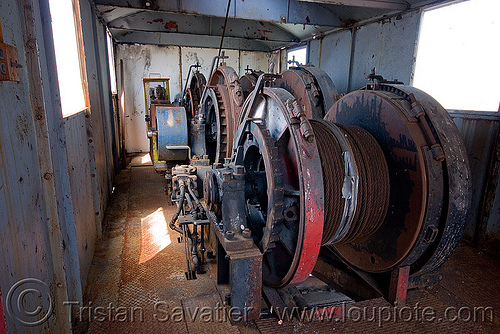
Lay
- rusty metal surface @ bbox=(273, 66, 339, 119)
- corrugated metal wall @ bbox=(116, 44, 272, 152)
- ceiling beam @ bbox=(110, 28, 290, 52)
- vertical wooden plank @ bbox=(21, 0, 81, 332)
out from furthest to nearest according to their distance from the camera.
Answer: corrugated metal wall @ bbox=(116, 44, 272, 152)
ceiling beam @ bbox=(110, 28, 290, 52)
rusty metal surface @ bbox=(273, 66, 339, 119)
vertical wooden plank @ bbox=(21, 0, 81, 332)

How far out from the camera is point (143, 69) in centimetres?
848

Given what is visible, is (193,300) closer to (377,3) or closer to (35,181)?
(35,181)

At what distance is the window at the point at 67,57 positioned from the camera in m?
2.57

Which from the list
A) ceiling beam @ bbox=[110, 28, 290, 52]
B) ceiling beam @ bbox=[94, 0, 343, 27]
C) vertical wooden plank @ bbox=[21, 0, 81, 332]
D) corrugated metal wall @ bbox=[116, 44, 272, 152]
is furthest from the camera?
corrugated metal wall @ bbox=[116, 44, 272, 152]

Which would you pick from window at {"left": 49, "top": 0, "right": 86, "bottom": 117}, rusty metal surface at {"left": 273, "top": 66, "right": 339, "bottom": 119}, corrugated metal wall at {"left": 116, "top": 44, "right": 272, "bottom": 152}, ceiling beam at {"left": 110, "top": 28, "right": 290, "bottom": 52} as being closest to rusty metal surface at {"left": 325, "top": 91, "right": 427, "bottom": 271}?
rusty metal surface at {"left": 273, "top": 66, "right": 339, "bottom": 119}

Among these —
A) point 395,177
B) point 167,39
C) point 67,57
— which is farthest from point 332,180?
point 167,39

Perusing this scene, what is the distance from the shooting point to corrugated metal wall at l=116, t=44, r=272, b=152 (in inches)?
328

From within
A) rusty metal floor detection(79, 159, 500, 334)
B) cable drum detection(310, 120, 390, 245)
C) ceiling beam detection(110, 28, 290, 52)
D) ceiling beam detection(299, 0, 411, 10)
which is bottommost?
rusty metal floor detection(79, 159, 500, 334)

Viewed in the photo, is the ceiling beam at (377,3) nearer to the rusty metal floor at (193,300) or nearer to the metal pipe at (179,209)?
the metal pipe at (179,209)

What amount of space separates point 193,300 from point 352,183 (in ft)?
4.72

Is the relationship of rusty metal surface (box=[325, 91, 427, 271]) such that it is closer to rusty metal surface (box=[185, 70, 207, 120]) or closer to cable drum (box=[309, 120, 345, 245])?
cable drum (box=[309, 120, 345, 245])

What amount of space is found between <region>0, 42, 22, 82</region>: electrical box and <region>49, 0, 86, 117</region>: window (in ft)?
3.59

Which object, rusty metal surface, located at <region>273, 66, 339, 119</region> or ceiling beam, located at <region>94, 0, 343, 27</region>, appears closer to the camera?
rusty metal surface, located at <region>273, 66, 339, 119</region>

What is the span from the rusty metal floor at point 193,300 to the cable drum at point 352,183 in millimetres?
603
